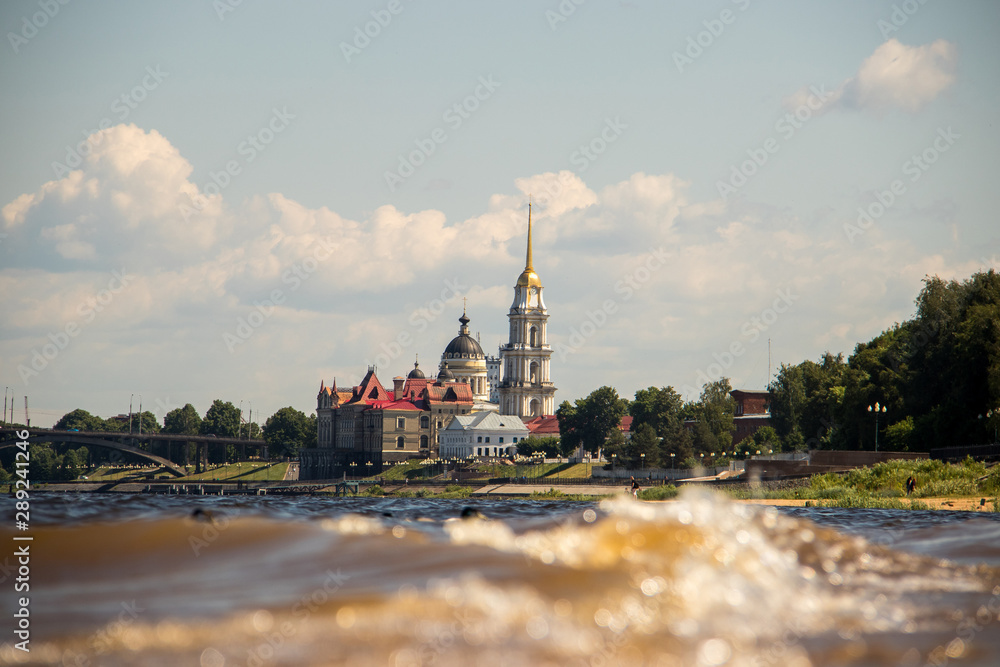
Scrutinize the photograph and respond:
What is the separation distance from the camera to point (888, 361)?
7500 cm

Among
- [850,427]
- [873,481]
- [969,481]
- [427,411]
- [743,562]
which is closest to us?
[743,562]

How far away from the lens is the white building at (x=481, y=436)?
185250mm

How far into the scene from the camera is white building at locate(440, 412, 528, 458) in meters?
185

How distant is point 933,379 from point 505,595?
192 ft

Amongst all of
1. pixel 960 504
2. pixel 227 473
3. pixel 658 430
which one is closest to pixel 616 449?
pixel 658 430

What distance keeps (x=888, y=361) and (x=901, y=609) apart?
215 ft

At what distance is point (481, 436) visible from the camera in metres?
186

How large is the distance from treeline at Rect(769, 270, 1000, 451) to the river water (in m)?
41.9

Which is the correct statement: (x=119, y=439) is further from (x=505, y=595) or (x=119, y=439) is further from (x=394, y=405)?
(x=505, y=595)

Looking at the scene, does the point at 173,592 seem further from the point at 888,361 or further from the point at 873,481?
the point at 888,361

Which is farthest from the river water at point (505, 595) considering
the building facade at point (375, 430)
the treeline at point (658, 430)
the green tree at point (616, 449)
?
the building facade at point (375, 430)

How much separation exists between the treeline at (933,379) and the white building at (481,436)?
347 ft

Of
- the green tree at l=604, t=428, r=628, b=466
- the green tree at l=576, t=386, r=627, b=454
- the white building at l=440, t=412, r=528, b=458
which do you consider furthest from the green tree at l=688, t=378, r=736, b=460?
the white building at l=440, t=412, r=528, b=458

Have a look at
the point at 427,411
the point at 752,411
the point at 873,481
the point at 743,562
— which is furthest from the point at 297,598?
the point at 427,411
